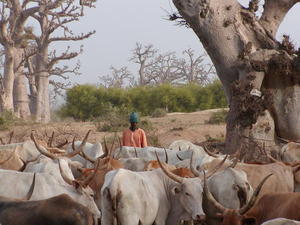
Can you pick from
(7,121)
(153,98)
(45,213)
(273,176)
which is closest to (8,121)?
(7,121)

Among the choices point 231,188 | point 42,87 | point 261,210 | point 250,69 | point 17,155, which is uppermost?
point 42,87

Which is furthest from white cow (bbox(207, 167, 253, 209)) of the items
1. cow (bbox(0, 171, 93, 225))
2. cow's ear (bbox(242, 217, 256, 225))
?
cow (bbox(0, 171, 93, 225))

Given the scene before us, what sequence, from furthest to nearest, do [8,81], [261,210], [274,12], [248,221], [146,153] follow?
[8,81]
[274,12]
[146,153]
[261,210]
[248,221]

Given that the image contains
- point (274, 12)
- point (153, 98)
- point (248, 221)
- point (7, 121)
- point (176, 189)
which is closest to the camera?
point (248, 221)

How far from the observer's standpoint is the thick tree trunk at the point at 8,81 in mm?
30422

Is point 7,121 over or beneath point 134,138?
over

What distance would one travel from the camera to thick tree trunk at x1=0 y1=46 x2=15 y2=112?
3042 centimetres

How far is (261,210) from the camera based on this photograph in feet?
24.0

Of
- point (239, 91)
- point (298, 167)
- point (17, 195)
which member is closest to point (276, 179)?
point (298, 167)

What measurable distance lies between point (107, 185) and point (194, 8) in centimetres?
699

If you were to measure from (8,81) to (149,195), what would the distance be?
23700mm

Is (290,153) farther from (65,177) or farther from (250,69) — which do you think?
(65,177)

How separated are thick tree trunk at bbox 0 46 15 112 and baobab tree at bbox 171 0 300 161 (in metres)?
16.9

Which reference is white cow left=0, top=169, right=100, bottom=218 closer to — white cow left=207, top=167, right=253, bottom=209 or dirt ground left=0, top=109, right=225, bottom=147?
white cow left=207, top=167, right=253, bottom=209
